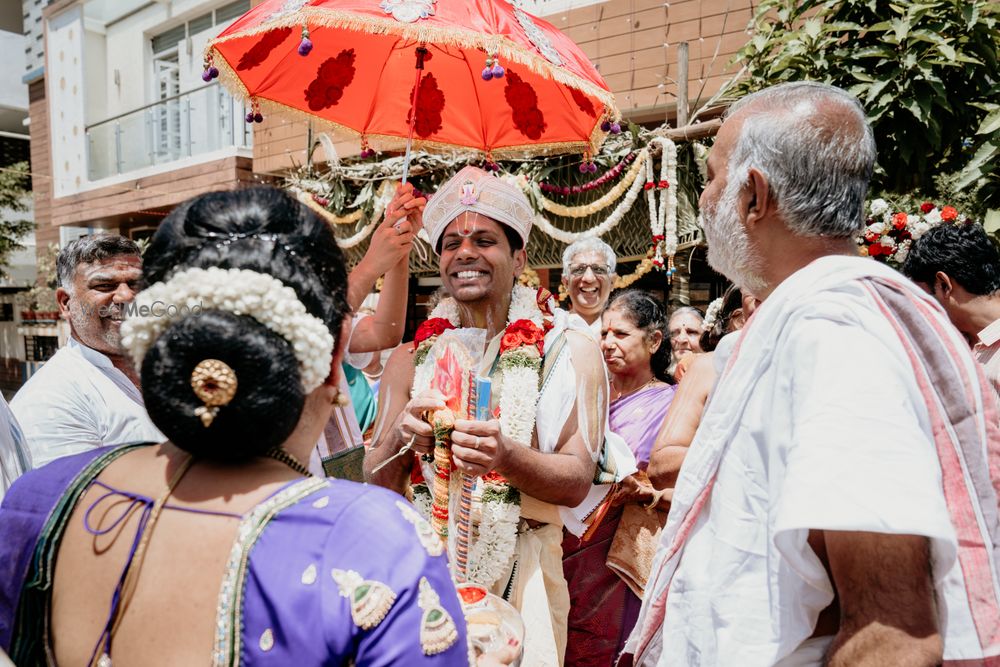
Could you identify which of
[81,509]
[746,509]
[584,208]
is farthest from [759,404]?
[584,208]

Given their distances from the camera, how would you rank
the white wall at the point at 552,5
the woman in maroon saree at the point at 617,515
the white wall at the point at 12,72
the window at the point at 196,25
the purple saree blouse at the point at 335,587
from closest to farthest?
1. the purple saree blouse at the point at 335,587
2. the woman in maroon saree at the point at 617,515
3. the white wall at the point at 552,5
4. the window at the point at 196,25
5. the white wall at the point at 12,72

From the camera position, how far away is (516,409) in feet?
8.00

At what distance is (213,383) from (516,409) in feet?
4.89

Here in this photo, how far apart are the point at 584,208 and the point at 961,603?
5.76 meters

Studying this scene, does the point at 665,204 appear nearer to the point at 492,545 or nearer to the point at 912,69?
the point at 912,69

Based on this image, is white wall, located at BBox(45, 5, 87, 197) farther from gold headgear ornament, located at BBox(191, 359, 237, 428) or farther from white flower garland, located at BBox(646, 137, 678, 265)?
gold headgear ornament, located at BBox(191, 359, 237, 428)

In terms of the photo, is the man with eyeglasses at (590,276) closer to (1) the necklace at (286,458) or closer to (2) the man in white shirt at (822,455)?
(2) the man in white shirt at (822,455)

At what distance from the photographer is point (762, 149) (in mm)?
1457

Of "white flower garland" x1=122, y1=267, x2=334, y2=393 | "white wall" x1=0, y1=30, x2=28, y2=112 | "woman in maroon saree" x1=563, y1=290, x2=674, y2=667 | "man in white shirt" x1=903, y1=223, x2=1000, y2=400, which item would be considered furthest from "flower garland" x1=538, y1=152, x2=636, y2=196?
"white wall" x1=0, y1=30, x2=28, y2=112

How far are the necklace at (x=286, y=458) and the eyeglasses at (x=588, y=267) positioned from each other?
3768 millimetres

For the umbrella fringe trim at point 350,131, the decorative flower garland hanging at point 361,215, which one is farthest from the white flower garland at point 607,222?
the umbrella fringe trim at point 350,131

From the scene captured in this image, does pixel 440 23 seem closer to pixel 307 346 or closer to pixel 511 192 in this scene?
Result: pixel 511 192

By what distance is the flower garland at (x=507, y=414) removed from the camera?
7.84 ft

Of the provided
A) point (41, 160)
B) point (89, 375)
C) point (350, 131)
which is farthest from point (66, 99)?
point (89, 375)
